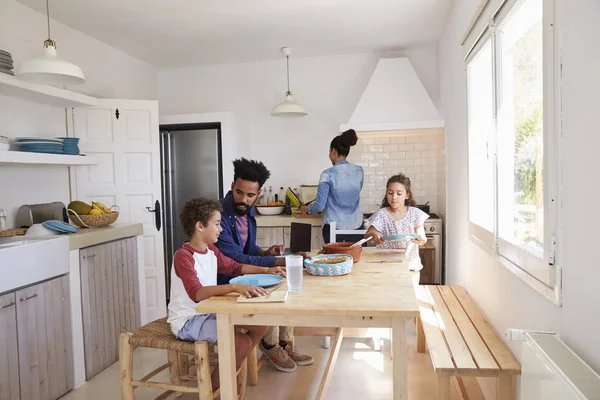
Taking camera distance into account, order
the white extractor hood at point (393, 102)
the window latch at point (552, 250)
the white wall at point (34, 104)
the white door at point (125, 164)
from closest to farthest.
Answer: the window latch at point (552, 250)
the white wall at point (34, 104)
the white door at point (125, 164)
the white extractor hood at point (393, 102)

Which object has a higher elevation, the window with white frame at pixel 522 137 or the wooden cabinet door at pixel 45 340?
the window with white frame at pixel 522 137

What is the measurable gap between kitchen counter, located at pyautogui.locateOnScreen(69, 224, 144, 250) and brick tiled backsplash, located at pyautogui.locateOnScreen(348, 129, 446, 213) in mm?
2597

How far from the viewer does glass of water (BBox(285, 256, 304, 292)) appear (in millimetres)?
1911

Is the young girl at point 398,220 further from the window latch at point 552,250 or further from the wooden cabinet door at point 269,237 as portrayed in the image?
the wooden cabinet door at point 269,237

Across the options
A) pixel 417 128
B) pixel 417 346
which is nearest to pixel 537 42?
pixel 417 346

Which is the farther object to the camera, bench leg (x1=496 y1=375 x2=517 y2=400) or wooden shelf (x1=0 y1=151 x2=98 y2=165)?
wooden shelf (x1=0 y1=151 x2=98 y2=165)

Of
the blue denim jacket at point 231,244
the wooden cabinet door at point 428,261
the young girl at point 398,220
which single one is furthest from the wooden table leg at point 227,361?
the wooden cabinet door at point 428,261

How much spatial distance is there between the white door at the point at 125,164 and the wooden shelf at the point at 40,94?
0.22 metres

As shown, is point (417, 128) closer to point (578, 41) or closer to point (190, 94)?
point (190, 94)

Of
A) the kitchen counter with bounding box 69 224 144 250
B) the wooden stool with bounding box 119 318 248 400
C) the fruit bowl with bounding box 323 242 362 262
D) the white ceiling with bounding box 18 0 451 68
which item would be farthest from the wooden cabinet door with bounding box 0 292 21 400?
the white ceiling with bounding box 18 0 451 68

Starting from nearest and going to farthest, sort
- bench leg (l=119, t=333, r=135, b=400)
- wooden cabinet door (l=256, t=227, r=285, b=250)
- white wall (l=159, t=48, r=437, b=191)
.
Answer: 1. bench leg (l=119, t=333, r=135, b=400)
2. wooden cabinet door (l=256, t=227, r=285, b=250)
3. white wall (l=159, t=48, r=437, b=191)

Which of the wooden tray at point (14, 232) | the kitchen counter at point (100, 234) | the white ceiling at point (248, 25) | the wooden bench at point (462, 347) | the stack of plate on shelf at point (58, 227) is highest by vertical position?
the white ceiling at point (248, 25)

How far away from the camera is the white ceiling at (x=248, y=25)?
358cm

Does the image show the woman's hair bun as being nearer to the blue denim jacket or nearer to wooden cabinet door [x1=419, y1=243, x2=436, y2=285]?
wooden cabinet door [x1=419, y1=243, x2=436, y2=285]
